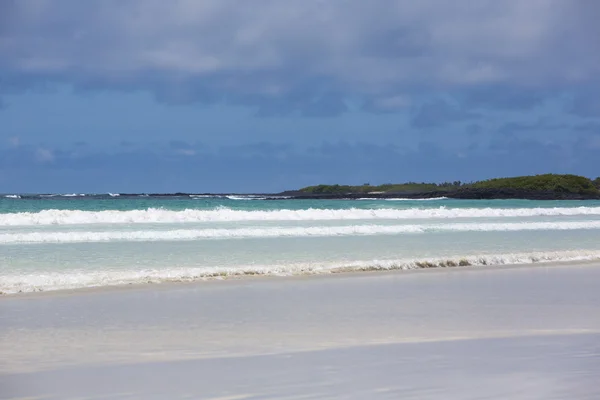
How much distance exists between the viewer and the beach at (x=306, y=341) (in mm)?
4891

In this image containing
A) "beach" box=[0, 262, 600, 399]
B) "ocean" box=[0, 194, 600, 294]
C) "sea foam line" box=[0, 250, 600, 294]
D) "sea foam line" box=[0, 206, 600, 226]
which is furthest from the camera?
"sea foam line" box=[0, 206, 600, 226]

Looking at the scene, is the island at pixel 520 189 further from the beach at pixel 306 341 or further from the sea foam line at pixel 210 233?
the beach at pixel 306 341

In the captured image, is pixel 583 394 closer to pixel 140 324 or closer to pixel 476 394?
pixel 476 394

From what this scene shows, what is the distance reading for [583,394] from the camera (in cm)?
459

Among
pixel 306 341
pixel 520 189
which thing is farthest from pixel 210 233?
pixel 520 189

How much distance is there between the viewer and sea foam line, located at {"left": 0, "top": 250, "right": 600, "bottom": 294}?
35.1 ft

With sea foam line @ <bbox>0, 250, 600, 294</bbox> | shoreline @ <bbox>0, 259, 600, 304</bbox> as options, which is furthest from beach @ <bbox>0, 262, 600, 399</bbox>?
sea foam line @ <bbox>0, 250, 600, 294</bbox>

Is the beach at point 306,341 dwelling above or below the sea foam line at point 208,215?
below

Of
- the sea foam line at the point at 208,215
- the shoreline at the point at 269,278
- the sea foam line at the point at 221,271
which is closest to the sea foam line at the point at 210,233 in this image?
the sea foam line at the point at 208,215

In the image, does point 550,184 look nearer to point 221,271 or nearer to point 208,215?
point 208,215

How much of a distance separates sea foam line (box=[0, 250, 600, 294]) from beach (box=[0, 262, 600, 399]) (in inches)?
23.2

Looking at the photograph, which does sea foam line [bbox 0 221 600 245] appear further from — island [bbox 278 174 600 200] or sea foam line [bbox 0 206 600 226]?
island [bbox 278 174 600 200]

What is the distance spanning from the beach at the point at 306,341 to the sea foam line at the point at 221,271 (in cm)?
59

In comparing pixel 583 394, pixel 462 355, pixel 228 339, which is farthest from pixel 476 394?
pixel 228 339
